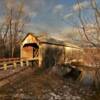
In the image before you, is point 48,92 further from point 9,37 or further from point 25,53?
point 9,37

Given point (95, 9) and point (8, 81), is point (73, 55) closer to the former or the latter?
point (8, 81)

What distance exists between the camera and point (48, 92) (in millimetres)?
13062

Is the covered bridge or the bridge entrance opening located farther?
the bridge entrance opening

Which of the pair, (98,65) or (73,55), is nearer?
(98,65)

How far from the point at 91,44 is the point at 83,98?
14.4ft

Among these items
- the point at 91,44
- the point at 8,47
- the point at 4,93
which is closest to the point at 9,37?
the point at 8,47

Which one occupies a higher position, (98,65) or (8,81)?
(98,65)

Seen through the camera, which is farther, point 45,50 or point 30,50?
point 30,50

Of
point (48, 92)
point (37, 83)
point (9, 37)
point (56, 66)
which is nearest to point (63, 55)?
point (56, 66)

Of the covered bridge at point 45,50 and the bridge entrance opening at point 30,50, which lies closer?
the covered bridge at point 45,50

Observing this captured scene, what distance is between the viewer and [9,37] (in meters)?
42.2

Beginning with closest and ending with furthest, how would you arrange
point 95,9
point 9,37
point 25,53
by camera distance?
point 95,9, point 25,53, point 9,37

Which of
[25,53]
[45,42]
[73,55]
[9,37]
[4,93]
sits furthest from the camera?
[9,37]

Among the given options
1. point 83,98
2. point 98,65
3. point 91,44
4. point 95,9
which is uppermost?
point 95,9
